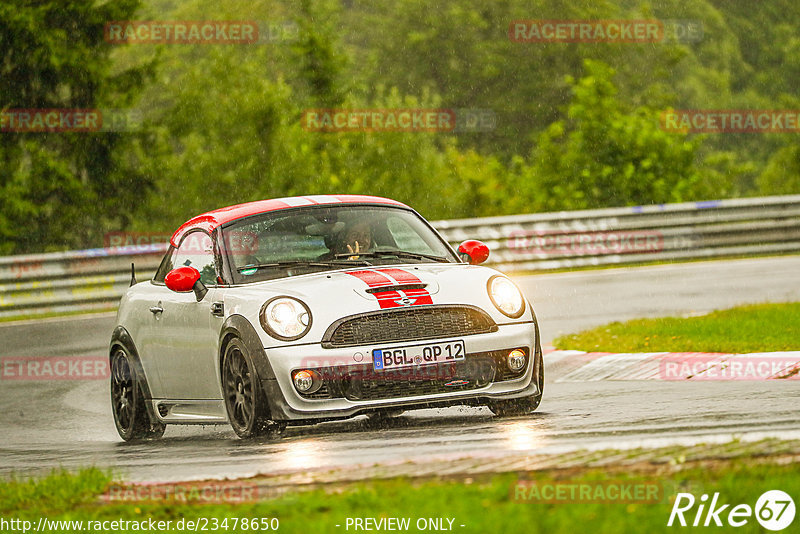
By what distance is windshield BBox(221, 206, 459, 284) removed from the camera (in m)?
8.73

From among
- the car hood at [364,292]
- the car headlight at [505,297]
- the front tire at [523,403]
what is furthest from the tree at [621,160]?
the car hood at [364,292]

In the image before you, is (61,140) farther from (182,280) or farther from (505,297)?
(505,297)

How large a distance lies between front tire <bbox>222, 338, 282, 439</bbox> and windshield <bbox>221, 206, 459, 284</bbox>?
0.57 meters

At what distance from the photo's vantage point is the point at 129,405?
980cm

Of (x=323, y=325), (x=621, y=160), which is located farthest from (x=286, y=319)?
(x=621, y=160)

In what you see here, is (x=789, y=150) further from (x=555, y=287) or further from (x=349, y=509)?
(x=349, y=509)

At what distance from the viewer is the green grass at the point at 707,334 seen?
449 inches

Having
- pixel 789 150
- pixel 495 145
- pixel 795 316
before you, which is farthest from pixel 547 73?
pixel 795 316

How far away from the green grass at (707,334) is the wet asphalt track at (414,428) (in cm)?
77

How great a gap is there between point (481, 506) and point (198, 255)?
15.3ft

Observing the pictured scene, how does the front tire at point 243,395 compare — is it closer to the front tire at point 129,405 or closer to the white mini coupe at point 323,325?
the white mini coupe at point 323,325

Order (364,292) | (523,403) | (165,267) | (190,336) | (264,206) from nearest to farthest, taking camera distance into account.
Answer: (364,292)
(523,403)
(190,336)
(264,206)
(165,267)

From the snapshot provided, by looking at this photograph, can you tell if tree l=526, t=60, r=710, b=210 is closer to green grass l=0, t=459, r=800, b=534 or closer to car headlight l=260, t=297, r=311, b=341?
car headlight l=260, t=297, r=311, b=341

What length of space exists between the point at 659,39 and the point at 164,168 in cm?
3602
